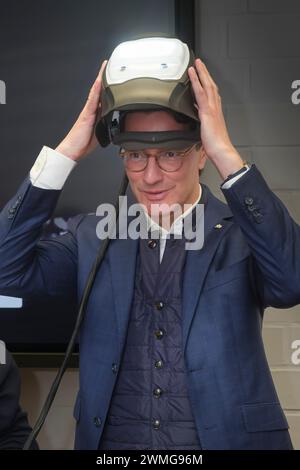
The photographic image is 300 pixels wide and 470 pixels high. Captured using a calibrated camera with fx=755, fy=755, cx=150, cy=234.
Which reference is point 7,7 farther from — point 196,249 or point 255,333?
point 255,333

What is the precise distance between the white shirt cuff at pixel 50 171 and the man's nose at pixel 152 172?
152 millimetres

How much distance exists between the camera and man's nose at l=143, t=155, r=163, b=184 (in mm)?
1201

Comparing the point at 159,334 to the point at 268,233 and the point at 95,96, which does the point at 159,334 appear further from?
the point at 95,96

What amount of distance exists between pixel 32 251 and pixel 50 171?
141mm

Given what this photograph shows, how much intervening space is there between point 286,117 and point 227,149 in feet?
2.64

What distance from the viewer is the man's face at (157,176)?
121 centimetres

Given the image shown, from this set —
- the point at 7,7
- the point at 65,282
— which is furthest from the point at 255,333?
the point at 7,7

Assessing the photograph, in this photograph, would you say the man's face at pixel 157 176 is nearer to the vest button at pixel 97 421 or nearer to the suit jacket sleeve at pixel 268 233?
the suit jacket sleeve at pixel 268 233

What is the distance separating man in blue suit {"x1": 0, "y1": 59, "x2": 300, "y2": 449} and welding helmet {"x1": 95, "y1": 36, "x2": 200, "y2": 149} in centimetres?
3

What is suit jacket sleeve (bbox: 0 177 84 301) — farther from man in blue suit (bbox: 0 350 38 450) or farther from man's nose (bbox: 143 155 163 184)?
man in blue suit (bbox: 0 350 38 450)

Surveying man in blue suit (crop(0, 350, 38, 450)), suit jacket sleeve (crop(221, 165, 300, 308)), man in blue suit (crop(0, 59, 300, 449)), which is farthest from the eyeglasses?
man in blue suit (crop(0, 350, 38, 450))

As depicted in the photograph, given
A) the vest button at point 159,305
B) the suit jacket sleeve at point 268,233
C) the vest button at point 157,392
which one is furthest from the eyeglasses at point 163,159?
the vest button at point 157,392
